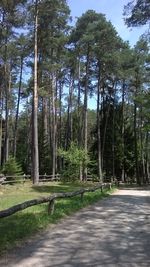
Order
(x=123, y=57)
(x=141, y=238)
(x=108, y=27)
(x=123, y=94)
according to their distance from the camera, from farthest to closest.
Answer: (x=123, y=94) < (x=123, y=57) < (x=108, y=27) < (x=141, y=238)

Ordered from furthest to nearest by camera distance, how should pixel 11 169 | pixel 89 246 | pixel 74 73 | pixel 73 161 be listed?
pixel 74 73
pixel 73 161
pixel 11 169
pixel 89 246

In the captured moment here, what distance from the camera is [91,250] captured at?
8531 mm

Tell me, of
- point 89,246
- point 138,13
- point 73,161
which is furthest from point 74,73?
point 89,246

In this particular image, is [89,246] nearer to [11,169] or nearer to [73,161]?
[11,169]

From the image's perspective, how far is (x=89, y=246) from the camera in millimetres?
8930

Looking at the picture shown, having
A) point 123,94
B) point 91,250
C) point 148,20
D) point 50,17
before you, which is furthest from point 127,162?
point 91,250

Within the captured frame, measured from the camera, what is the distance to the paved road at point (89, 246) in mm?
7578

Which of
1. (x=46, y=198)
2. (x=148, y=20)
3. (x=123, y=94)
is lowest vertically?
(x=46, y=198)

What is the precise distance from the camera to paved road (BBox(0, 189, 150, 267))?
758cm

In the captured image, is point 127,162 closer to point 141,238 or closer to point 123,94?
point 123,94

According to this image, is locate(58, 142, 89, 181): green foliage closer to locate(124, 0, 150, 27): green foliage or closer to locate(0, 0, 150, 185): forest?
locate(0, 0, 150, 185): forest

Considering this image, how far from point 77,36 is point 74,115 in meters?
28.1

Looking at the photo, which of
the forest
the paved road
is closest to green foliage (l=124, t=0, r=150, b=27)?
the forest

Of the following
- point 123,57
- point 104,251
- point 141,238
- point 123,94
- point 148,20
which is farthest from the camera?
point 123,94
